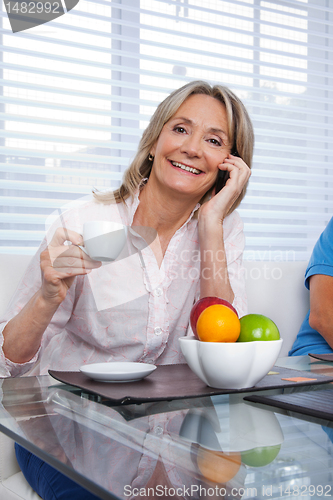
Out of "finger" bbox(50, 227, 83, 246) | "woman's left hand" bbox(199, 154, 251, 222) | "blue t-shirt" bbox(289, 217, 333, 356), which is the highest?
"woman's left hand" bbox(199, 154, 251, 222)

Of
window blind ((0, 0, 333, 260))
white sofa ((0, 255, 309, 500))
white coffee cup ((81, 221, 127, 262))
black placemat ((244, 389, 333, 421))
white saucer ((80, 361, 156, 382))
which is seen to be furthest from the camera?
window blind ((0, 0, 333, 260))

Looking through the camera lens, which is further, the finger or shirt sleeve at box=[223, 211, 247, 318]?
shirt sleeve at box=[223, 211, 247, 318]

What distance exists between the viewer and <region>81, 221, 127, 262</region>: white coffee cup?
86 cm

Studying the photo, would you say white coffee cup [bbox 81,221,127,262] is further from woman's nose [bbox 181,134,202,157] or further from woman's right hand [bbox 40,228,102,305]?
woman's nose [bbox 181,134,202,157]

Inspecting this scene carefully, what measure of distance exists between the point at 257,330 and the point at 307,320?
3.23 feet

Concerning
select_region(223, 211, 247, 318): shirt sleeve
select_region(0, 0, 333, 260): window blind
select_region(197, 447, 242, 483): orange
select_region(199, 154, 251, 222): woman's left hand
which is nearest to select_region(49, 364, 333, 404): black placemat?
select_region(197, 447, 242, 483): orange

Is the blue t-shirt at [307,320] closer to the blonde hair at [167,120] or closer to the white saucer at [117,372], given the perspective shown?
the blonde hair at [167,120]

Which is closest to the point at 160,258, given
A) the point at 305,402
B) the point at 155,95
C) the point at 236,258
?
the point at 236,258

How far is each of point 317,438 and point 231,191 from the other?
98cm

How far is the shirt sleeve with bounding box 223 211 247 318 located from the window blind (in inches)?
35.6

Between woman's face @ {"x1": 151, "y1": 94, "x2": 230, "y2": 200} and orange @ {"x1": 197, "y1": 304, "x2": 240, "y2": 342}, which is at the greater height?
woman's face @ {"x1": 151, "y1": 94, "x2": 230, "y2": 200}

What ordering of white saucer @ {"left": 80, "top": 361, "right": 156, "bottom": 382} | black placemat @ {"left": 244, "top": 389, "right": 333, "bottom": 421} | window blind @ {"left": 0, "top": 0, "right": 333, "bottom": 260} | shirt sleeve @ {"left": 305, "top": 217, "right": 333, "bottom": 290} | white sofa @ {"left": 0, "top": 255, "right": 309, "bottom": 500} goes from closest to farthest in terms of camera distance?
black placemat @ {"left": 244, "top": 389, "right": 333, "bottom": 421} < white saucer @ {"left": 80, "top": 361, "right": 156, "bottom": 382} < shirt sleeve @ {"left": 305, "top": 217, "right": 333, "bottom": 290} < white sofa @ {"left": 0, "top": 255, "right": 309, "bottom": 500} < window blind @ {"left": 0, "top": 0, "right": 333, "bottom": 260}

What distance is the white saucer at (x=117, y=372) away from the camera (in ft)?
2.47

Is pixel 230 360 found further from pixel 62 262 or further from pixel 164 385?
pixel 62 262
